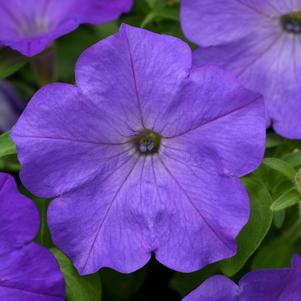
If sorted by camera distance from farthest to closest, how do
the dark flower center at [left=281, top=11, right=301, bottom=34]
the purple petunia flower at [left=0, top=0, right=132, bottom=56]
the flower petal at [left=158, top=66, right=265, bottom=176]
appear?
the dark flower center at [left=281, top=11, right=301, bottom=34], the purple petunia flower at [left=0, top=0, right=132, bottom=56], the flower petal at [left=158, top=66, right=265, bottom=176]

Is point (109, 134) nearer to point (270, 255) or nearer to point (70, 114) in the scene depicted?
point (70, 114)

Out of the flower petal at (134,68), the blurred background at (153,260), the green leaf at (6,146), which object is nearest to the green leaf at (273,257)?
the blurred background at (153,260)

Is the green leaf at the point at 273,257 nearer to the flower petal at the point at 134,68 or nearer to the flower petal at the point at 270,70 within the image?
the flower petal at the point at 270,70

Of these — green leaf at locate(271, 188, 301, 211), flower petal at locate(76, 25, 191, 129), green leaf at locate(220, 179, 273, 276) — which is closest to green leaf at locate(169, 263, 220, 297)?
green leaf at locate(220, 179, 273, 276)

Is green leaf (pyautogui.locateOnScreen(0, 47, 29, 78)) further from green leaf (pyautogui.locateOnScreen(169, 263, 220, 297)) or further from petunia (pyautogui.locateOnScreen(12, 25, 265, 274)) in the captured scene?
green leaf (pyautogui.locateOnScreen(169, 263, 220, 297))

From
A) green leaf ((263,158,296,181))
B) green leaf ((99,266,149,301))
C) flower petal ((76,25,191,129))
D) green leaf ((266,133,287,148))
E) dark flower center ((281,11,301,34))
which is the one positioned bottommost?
green leaf ((99,266,149,301))

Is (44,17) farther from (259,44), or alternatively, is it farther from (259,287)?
(259,287)
